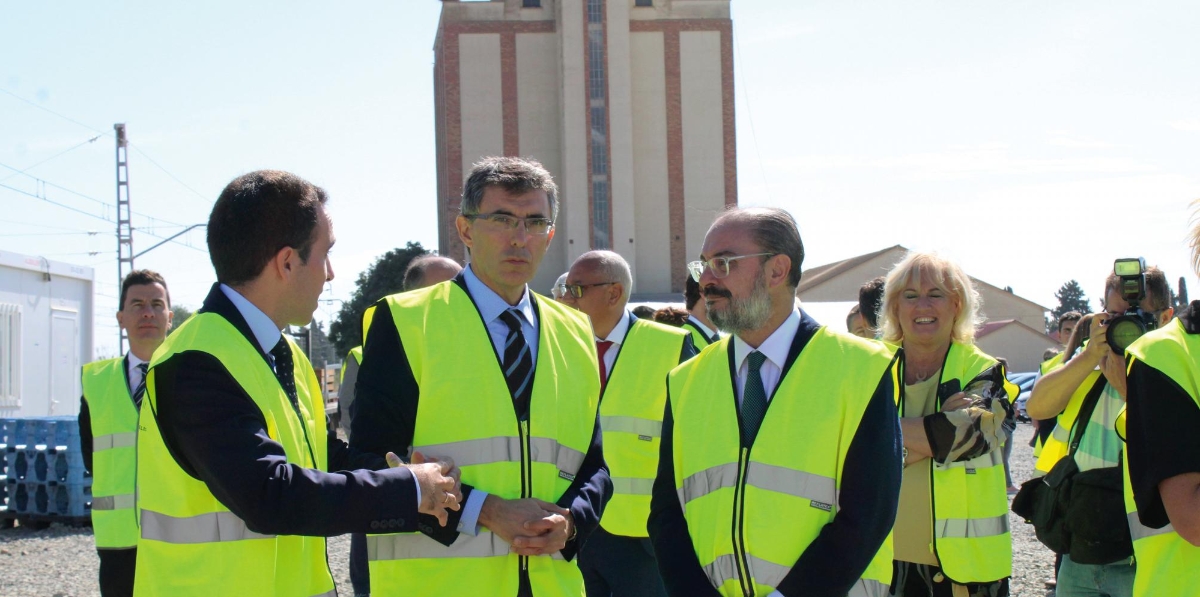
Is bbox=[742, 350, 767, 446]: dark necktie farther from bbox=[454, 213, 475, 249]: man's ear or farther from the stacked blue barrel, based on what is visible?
the stacked blue barrel

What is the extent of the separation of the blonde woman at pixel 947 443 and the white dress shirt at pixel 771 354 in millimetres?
957

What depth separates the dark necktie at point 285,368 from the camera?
269 cm

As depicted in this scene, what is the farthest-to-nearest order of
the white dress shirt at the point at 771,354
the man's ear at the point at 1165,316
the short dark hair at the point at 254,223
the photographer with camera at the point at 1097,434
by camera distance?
the man's ear at the point at 1165,316, the photographer with camera at the point at 1097,434, the white dress shirt at the point at 771,354, the short dark hair at the point at 254,223

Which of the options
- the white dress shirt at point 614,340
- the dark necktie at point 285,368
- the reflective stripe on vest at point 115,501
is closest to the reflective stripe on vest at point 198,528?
the dark necktie at point 285,368

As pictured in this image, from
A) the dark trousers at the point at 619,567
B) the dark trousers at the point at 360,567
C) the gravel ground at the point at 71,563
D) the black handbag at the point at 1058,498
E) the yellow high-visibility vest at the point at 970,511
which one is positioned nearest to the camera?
the yellow high-visibility vest at the point at 970,511

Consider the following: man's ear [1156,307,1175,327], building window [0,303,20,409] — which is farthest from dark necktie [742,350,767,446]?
building window [0,303,20,409]

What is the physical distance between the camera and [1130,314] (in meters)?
3.56

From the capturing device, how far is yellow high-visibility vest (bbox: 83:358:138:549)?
4.69m

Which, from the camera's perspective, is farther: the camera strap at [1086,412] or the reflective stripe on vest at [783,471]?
the camera strap at [1086,412]

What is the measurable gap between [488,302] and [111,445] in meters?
2.90

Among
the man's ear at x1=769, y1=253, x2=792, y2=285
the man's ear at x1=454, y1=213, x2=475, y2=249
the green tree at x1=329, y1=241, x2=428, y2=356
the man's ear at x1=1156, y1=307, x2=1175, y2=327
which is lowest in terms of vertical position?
the man's ear at x1=1156, y1=307, x2=1175, y2=327

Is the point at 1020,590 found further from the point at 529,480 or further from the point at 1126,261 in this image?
the point at 529,480

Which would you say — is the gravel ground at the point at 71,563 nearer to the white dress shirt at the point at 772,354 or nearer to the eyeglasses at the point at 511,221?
the eyeglasses at the point at 511,221

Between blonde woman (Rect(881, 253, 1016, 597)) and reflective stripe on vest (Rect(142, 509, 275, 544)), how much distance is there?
2425 mm
